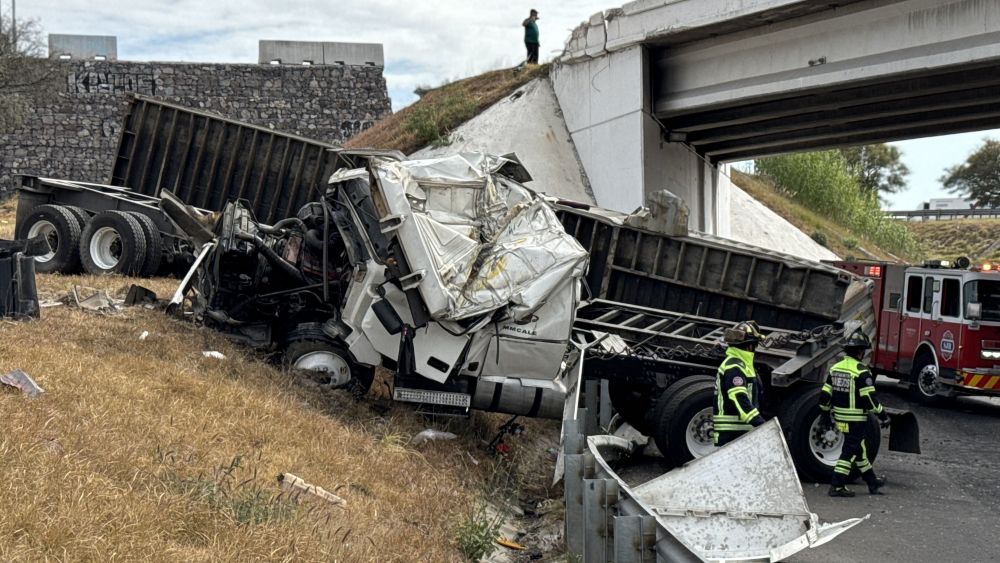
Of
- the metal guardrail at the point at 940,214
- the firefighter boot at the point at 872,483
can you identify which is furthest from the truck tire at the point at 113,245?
the metal guardrail at the point at 940,214

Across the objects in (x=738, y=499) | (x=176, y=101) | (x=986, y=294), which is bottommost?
(x=738, y=499)

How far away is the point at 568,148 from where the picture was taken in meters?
24.6

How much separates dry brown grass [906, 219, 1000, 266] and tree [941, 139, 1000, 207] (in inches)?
651

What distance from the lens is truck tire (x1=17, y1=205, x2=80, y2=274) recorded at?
14.9m

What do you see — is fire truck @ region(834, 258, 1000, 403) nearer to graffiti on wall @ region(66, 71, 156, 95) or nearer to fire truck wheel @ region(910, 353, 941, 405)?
fire truck wheel @ region(910, 353, 941, 405)

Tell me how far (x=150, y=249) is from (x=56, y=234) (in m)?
1.60

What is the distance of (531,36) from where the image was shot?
28.3m

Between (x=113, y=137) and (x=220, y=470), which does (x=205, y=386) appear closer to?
(x=220, y=470)

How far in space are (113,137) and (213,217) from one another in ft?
66.2

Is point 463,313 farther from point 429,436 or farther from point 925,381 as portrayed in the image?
point 925,381

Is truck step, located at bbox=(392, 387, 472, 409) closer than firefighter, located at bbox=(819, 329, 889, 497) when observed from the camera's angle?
No

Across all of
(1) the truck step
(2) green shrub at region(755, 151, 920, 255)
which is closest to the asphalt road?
(1) the truck step

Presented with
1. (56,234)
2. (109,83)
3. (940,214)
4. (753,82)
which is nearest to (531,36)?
(753,82)

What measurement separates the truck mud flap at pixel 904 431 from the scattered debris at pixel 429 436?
4.48 metres
